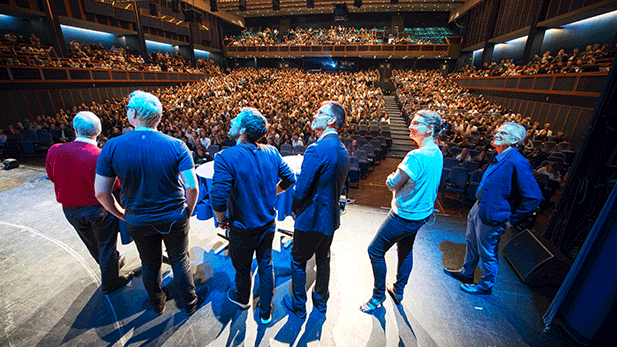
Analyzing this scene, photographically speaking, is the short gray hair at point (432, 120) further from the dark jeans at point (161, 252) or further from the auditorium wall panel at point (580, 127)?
the auditorium wall panel at point (580, 127)

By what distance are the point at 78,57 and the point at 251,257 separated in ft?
63.6

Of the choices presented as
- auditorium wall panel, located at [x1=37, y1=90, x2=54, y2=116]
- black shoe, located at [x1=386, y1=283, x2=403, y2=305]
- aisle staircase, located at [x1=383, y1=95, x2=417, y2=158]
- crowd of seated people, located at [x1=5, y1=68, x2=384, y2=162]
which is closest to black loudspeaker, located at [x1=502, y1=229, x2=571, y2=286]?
black shoe, located at [x1=386, y1=283, x2=403, y2=305]

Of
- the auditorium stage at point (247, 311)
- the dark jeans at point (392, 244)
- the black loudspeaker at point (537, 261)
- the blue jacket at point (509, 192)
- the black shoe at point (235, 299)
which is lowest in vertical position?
the auditorium stage at point (247, 311)

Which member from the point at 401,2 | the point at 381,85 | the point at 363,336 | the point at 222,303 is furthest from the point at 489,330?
the point at 401,2

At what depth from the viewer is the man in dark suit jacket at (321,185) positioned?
5.30ft

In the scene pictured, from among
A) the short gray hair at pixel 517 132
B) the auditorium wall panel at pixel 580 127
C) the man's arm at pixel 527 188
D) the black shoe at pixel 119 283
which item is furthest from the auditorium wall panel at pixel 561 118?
the black shoe at pixel 119 283

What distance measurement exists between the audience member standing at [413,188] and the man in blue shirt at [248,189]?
2.83ft

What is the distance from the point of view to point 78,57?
13.9 meters

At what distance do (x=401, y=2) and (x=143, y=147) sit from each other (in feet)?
84.6

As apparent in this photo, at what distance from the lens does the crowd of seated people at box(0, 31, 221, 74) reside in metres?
10.3

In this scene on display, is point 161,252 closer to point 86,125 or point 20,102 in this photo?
point 86,125

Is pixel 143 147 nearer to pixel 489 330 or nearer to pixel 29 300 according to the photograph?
pixel 29 300

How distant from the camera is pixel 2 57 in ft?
31.0

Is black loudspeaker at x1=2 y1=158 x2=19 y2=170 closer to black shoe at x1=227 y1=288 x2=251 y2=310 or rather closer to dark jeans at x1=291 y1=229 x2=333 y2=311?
black shoe at x1=227 y1=288 x2=251 y2=310
